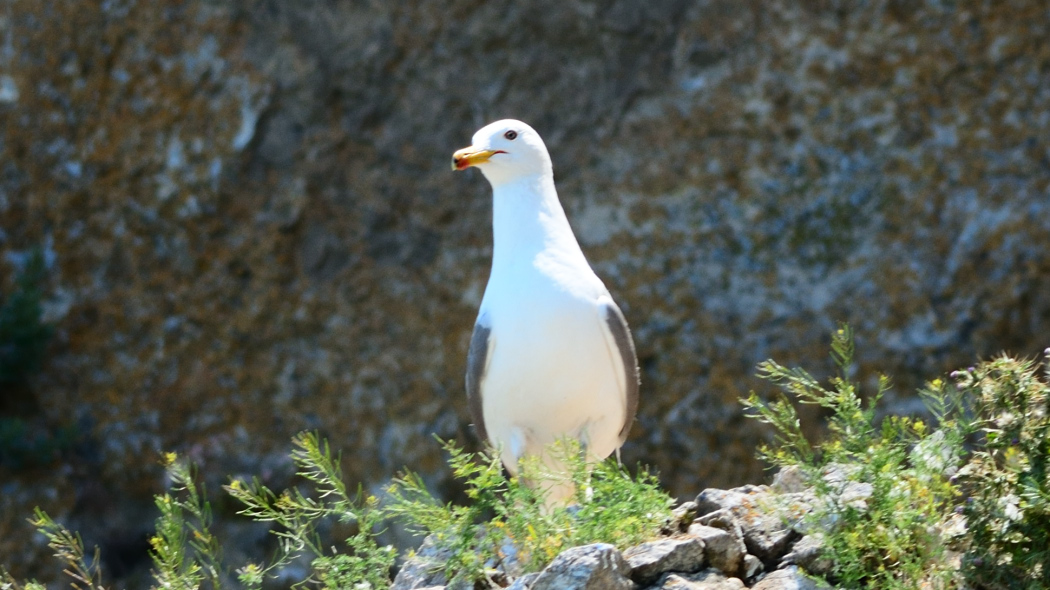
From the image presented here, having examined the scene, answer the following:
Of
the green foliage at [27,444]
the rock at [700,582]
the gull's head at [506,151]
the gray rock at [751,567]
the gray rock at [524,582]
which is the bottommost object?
the green foliage at [27,444]

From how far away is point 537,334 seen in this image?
162 inches

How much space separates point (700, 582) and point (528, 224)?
1.59 m

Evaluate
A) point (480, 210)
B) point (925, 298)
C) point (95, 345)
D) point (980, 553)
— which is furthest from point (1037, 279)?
point (95, 345)

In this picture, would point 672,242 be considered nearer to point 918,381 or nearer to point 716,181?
point 716,181

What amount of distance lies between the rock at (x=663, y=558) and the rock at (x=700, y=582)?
24 mm

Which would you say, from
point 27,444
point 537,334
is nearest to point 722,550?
point 537,334

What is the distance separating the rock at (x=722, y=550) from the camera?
3182 millimetres

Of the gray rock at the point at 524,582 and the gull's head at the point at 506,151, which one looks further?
the gull's head at the point at 506,151

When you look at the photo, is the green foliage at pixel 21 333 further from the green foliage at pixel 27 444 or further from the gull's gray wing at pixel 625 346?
the gull's gray wing at pixel 625 346

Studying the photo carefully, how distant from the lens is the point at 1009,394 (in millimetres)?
3096

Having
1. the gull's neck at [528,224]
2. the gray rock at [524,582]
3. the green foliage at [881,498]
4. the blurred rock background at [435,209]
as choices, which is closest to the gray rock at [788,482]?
the green foliage at [881,498]

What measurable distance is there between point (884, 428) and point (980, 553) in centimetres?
37

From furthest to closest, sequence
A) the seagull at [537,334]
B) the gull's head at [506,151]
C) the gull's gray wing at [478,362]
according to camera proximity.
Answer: the gull's head at [506,151] → the gull's gray wing at [478,362] → the seagull at [537,334]

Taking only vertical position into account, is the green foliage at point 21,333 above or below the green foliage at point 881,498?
above
